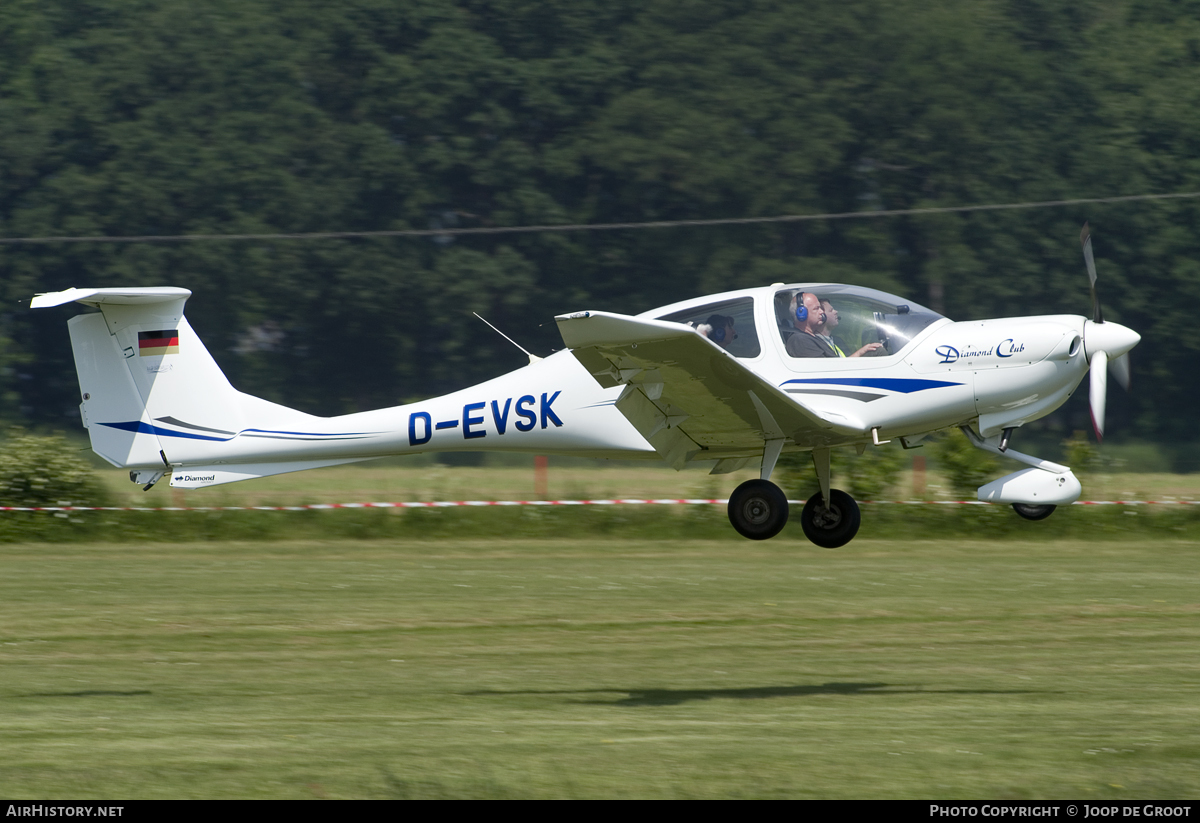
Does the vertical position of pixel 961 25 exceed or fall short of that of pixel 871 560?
it exceeds it

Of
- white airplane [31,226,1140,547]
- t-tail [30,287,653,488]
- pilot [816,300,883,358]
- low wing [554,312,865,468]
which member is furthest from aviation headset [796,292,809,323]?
t-tail [30,287,653,488]

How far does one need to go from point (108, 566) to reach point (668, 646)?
26.8 ft

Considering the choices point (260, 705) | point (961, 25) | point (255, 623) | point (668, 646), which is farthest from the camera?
point (961, 25)

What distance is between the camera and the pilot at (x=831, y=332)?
33.5 feet

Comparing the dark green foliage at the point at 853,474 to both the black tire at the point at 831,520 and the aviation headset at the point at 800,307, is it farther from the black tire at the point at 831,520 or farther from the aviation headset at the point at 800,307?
the aviation headset at the point at 800,307

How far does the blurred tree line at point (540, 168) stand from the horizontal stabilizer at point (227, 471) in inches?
1068

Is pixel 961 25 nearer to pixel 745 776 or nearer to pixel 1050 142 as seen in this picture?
pixel 1050 142

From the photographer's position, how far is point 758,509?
10039mm

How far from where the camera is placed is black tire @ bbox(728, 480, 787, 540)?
1001 centimetres

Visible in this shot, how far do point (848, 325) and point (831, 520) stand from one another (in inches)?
56.8

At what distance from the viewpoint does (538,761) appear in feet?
28.8

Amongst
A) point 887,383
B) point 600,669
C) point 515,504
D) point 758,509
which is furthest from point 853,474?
point 758,509

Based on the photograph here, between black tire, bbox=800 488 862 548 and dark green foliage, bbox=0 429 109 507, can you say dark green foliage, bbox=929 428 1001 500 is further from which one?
dark green foliage, bbox=0 429 109 507

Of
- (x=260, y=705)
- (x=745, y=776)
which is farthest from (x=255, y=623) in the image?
(x=745, y=776)
